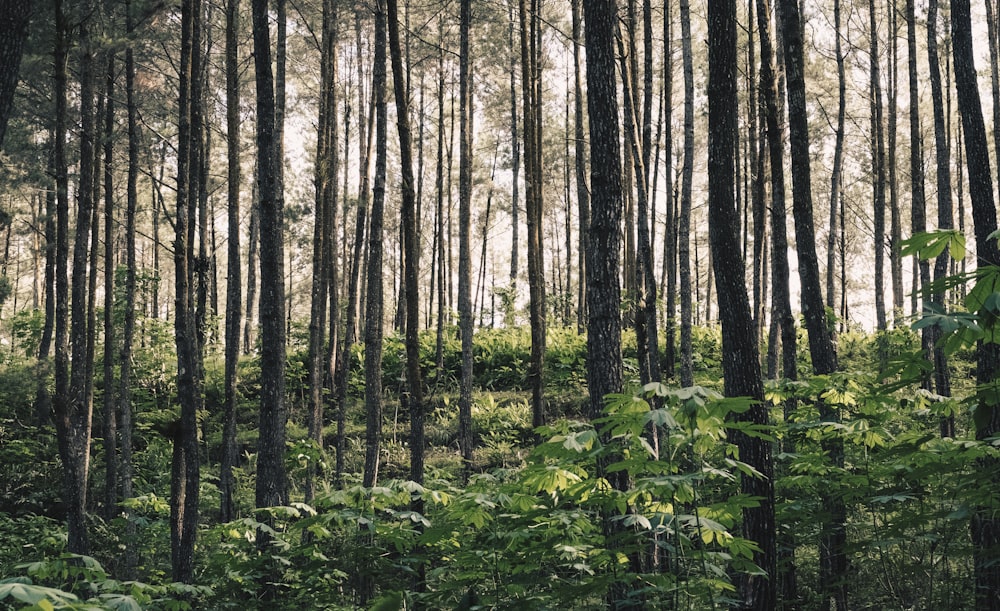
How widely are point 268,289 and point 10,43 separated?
387cm

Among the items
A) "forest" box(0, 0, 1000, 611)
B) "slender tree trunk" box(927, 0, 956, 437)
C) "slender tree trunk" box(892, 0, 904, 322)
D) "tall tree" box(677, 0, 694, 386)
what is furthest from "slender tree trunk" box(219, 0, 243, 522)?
"slender tree trunk" box(892, 0, 904, 322)

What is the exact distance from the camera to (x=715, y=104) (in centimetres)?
572

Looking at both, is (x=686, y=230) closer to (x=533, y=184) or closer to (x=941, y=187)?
(x=533, y=184)

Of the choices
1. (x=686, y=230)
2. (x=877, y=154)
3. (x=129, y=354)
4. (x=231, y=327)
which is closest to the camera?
(x=686, y=230)

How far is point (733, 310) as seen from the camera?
5.55 m

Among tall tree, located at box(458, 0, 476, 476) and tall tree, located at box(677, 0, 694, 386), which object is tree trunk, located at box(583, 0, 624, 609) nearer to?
tall tree, located at box(677, 0, 694, 386)

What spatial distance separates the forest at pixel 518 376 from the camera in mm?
3854

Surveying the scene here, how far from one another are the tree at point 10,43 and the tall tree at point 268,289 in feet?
11.1

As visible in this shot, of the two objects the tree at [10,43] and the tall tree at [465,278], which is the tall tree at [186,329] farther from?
the tree at [10,43]

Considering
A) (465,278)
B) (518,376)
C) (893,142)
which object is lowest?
(518,376)

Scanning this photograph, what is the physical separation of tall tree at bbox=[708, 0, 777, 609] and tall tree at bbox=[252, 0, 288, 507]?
4.35m

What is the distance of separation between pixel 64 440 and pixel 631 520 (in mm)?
8232

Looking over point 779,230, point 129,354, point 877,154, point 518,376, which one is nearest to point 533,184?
point 779,230

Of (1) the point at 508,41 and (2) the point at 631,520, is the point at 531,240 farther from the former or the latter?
(1) the point at 508,41
